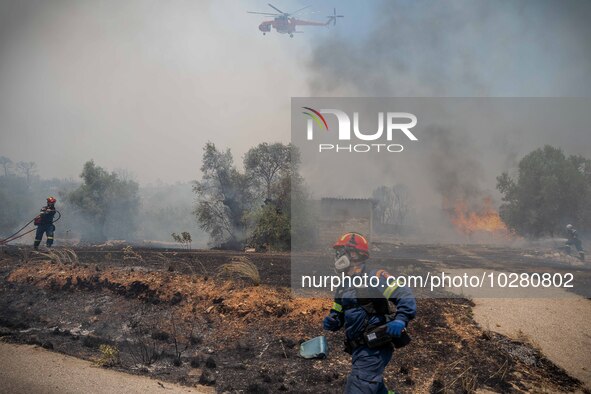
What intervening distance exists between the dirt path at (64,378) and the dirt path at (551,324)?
20.3ft

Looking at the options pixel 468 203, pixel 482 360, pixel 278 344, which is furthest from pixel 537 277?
pixel 468 203

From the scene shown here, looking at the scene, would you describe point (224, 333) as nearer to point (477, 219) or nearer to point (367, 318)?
point (367, 318)

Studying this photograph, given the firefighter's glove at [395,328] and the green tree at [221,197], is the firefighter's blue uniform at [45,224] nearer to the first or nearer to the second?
the green tree at [221,197]

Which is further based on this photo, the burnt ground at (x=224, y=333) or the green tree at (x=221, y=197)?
the green tree at (x=221, y=197)

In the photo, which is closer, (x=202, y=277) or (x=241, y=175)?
(x=202, y=277)

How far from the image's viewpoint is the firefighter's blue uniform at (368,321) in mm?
3895

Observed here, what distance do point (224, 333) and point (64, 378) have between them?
2998 millimetres

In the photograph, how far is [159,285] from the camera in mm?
10273

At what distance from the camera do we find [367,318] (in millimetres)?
4129

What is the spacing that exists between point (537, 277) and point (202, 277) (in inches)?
437

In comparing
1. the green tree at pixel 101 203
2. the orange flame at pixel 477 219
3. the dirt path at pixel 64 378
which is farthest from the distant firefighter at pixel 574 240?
the green tree at pixel 101 203

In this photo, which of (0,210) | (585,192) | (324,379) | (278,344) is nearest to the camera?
(324,379)

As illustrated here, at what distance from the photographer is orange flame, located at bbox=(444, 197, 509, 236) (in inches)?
1597

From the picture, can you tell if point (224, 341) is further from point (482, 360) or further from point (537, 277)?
point (537, 277)
